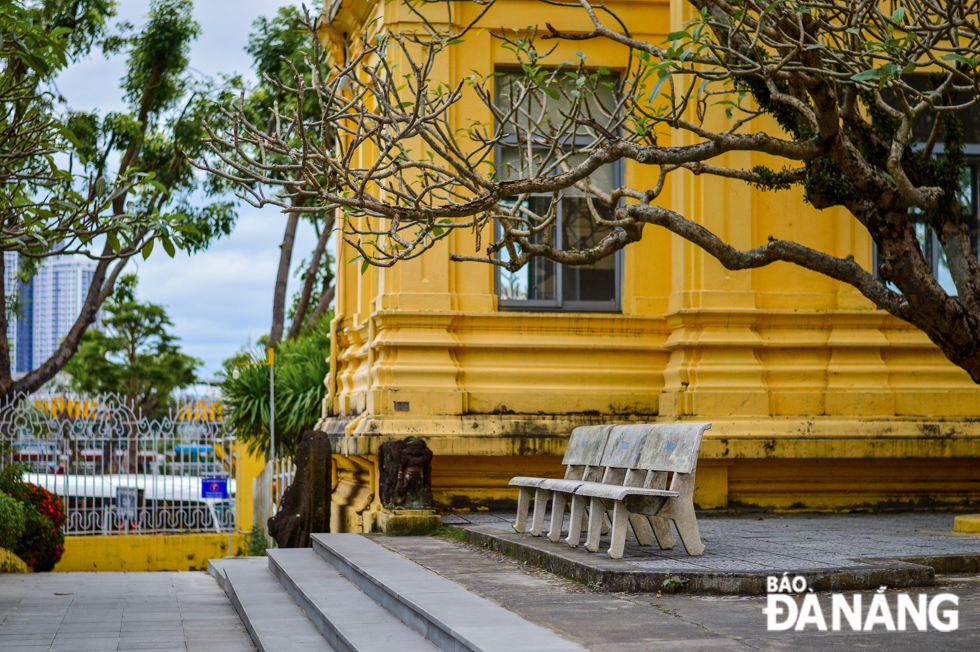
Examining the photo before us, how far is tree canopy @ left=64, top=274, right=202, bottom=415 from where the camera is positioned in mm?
38719

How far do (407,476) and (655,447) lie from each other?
128 inches

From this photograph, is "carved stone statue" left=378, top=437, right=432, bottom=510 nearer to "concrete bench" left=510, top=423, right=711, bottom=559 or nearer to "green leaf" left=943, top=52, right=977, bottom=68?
"concrete bench" left=510, top=423, right=711, bottom=559

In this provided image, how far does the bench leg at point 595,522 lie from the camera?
671 centimetres

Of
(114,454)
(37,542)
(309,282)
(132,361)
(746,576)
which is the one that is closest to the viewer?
(746,576)

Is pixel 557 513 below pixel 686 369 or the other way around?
below

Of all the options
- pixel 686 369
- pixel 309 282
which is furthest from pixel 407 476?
pixel 309 282

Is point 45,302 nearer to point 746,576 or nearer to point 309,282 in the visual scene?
point 309,282

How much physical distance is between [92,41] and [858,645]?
2001 cm

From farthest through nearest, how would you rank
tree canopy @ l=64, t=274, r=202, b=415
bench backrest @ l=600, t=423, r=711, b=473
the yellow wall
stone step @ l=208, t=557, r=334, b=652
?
1. tree canopy @ l=64, t=274, r=202, b=415
2. the yellow wall
3. bench backrest @ l=600, t=423, r=711, b=473
4. stone step @ l=208, t=557, r=334, b=652

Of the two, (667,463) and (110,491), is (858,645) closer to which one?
(667,463)

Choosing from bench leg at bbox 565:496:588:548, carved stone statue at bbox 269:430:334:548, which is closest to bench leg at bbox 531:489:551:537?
bench leg at bbox 565:496:588:548

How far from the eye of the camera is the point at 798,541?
7.61m

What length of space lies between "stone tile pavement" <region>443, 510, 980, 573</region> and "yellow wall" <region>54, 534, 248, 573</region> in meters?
6.46

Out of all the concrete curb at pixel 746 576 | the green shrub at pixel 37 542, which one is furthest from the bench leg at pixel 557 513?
the green shrub at pixel 37 542
